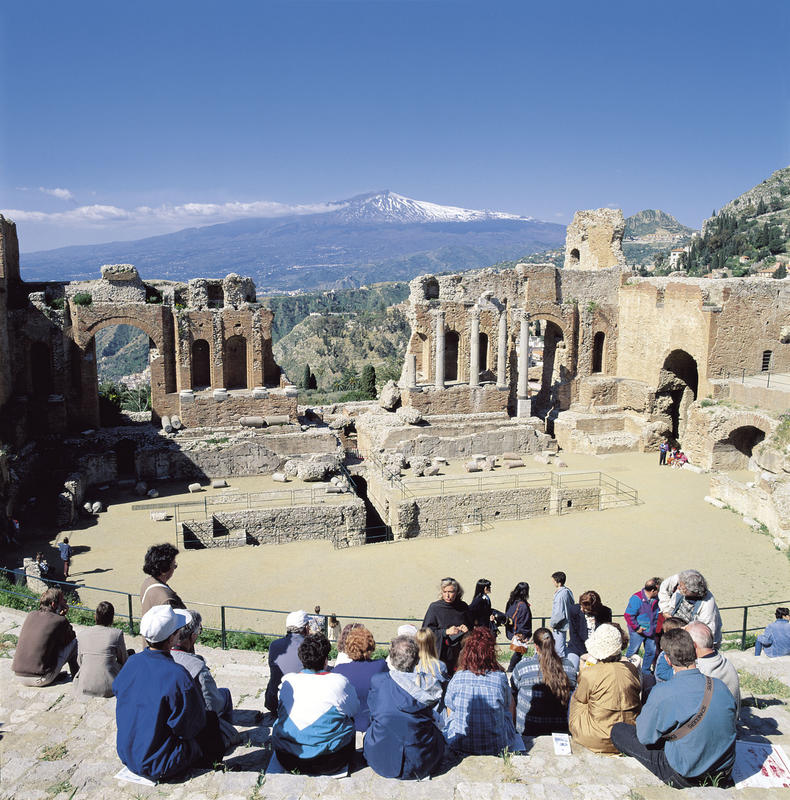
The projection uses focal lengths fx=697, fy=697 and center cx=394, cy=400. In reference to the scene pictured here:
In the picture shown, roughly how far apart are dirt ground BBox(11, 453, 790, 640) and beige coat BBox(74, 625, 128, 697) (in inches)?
252

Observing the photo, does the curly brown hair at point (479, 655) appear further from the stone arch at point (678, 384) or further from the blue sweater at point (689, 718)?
the stone arch at point (678, 384)

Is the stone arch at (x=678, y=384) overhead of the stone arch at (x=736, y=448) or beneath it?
overhead

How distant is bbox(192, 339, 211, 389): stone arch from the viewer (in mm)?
26766

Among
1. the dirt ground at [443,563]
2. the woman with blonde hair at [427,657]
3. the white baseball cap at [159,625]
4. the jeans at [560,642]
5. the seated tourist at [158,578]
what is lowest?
the dirt ground at [443,563]

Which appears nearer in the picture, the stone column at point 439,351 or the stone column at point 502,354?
the stone column at point 439,351

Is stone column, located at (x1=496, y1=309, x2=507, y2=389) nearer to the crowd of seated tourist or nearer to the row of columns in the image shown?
the row of columns

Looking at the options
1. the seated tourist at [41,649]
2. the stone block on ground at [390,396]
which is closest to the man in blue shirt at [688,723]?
the seated tourist at [41,649]

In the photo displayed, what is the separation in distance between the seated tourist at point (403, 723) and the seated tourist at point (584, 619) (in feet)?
11.6

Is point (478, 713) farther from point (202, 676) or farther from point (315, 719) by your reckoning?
point (202, 676)

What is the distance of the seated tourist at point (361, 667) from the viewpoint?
6.80m

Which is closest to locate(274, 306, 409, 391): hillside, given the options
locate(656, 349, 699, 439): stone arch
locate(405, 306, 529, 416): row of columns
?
locate(405, 306, 529, 416): row of columns

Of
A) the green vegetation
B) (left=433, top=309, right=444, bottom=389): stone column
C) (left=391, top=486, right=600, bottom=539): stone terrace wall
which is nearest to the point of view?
(left=391, top=486, right=600, bottom=539): stone terrace wall

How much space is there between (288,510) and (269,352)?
29.9 ft

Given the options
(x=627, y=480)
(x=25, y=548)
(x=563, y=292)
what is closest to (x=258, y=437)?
(x=25, y=548)
